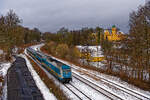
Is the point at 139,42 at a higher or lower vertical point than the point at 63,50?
higher

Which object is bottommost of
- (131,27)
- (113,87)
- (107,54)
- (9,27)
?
(113,87)

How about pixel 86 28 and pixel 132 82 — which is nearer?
pixel 132 82

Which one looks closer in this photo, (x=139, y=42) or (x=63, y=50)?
(x=139, y=42)

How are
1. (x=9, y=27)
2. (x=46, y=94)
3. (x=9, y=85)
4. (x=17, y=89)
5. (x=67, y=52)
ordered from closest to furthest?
1. (x=46, y=94)
2. (x=17, y=89)
3. (x=9, y=85)
4. (x=9, y=27)
5. (x=67, y=52)

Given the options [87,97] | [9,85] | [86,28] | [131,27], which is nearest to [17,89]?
[9,85]

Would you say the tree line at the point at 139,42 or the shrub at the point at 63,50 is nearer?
the tree line at the point at 139,42

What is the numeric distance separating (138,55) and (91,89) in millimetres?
8286

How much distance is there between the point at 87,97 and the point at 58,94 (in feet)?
10.0

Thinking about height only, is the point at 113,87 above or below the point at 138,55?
below

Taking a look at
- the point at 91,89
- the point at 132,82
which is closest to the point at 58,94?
the point at 91,89

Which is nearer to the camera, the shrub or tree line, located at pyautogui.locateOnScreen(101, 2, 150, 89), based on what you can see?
tree line, located at pyautogui.locateOnScreen(101, 2, 150, 89)

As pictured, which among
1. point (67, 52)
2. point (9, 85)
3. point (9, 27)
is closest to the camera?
point (9, 85)

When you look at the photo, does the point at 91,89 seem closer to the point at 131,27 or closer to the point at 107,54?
the point at 131,27

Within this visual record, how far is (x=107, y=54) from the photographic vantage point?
95.3 feet
